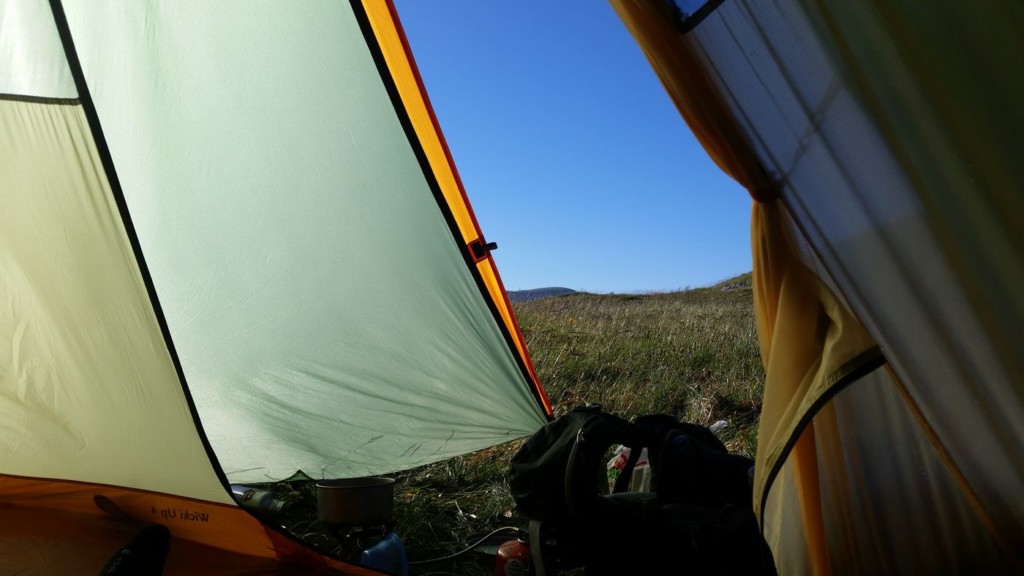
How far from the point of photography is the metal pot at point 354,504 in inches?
101

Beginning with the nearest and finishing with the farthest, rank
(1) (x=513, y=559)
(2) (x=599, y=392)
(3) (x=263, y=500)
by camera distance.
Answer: (1) (x=513, y=559), (3) (x=263, y=500), (2) (x=599, y=392)

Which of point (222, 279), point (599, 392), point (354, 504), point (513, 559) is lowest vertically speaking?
point (599, 392)

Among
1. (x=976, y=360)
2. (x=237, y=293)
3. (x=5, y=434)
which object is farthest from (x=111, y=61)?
(x=976, y=360)

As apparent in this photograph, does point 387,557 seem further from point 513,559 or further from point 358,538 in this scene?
point 513,559

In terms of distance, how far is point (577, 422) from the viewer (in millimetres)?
2107

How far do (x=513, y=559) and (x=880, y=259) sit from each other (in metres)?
1.36

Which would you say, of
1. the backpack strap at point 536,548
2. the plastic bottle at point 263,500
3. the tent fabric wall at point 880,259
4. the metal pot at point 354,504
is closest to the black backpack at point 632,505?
the backpack strap at point 536,548

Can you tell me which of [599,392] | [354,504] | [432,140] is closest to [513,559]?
[354,504]

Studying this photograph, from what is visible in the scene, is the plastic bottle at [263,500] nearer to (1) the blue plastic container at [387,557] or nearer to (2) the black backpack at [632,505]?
(1) the blue plastic container at [387,557]

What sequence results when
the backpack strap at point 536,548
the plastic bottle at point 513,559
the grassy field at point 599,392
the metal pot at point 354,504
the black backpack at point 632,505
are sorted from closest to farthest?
1. the black backpack at point 632,505
2. the backpack strap at point 536,548
3. the plastic bottle at point 513,559
4. the metal pot at point 354,504
5. the grassy field at point 599,392

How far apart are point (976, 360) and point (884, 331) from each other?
0.17 meters

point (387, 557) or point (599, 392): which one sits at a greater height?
point (387, 557)

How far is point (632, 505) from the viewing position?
199cm

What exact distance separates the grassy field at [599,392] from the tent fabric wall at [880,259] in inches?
56.5
